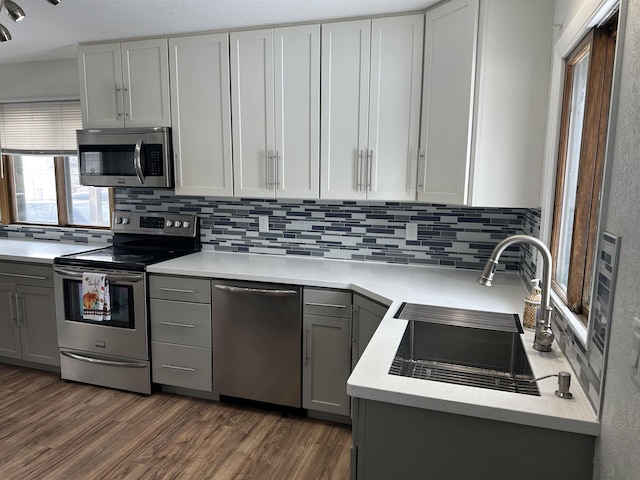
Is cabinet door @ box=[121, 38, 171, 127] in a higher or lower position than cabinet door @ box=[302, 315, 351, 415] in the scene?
higher

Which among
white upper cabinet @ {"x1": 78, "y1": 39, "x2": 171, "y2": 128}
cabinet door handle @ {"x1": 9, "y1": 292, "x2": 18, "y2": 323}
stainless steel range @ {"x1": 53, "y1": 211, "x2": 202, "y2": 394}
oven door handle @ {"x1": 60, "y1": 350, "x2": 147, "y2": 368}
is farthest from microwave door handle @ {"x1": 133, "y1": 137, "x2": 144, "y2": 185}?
cabinet door handle @ {"x1": 9, "y1": 292, "x2": 18, "y2": 323}

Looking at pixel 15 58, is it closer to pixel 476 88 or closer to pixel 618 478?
pixel 476 88

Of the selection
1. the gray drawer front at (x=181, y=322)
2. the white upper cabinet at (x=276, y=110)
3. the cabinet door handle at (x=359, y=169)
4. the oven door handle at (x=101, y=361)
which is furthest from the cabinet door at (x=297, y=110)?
the oven door handle at (x=101, y=361)

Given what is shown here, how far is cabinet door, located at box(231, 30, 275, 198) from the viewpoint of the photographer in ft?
9.30

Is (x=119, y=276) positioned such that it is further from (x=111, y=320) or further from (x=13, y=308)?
(x=13, y=308)

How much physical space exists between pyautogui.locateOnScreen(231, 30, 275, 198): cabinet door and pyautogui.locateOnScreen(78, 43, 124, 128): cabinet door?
0.86m

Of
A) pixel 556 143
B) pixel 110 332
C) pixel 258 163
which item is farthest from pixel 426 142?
pixel 110 332

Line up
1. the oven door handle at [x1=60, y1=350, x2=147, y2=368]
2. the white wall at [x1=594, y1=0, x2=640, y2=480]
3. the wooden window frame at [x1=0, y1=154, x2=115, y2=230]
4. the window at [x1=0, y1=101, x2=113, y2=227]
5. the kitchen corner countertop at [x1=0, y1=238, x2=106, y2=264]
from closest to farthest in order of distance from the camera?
the white wall at [x1=594, y1=0, x2=640, y2=480] < the oven door handle at [x1=60, y1=350, x2=147, y2=368] < the kitchen corner countertop at [x1=0, y1=238, x2=106, y2=264] < the window at [x1=0, y1=101, x2=113, y2=227] < the wooden window frame at [x1=0, y1=154, x2=115, y2=230]

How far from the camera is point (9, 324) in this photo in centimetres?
344

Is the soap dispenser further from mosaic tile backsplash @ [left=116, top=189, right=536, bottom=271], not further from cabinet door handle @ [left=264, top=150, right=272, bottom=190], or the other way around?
cabinet door handle @ [left=264, top=150, right=272, bottom=190]

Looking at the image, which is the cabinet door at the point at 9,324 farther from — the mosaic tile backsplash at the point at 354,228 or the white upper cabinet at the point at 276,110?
the white upper cabinet at the point at 276,110

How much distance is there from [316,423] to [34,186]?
10.3ft

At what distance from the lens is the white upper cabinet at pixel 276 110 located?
2.75 m

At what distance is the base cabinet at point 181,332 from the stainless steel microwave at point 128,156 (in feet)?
2.29
